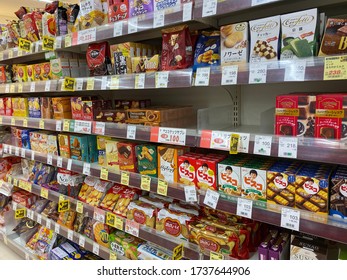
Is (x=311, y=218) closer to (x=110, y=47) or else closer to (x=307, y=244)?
(x=307, y=244)

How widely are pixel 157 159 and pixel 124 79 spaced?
1.59 feet

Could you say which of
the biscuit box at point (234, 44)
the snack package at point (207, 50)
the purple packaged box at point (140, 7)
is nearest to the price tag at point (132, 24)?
the purple packaged box at point (140, 7)

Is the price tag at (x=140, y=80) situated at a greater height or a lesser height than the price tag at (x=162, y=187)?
greater

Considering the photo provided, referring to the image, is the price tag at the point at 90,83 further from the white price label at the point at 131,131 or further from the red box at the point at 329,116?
the red box at the point at 329,116

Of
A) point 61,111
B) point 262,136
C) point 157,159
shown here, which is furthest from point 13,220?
point 262,136

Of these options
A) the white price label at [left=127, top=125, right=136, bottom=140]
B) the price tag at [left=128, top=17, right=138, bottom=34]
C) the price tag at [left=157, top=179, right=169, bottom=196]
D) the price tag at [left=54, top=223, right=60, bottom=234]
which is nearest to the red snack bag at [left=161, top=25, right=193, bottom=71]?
the price tag at [left=128, top=17, right=138, bottom=34]

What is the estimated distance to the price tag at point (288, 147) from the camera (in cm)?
106

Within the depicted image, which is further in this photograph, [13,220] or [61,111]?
[13,220]

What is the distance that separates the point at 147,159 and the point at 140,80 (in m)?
0.45

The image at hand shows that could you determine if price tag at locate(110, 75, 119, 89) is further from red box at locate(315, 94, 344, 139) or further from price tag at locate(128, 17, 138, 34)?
red box at locate(315, 94, 344, 139)

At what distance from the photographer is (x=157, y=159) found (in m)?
1.58

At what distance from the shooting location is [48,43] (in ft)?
6.46

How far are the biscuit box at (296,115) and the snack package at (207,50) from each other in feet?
1.24

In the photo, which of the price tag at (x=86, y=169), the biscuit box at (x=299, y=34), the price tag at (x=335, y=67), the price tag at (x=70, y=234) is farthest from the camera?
the price tag at (x=70, y=234)
